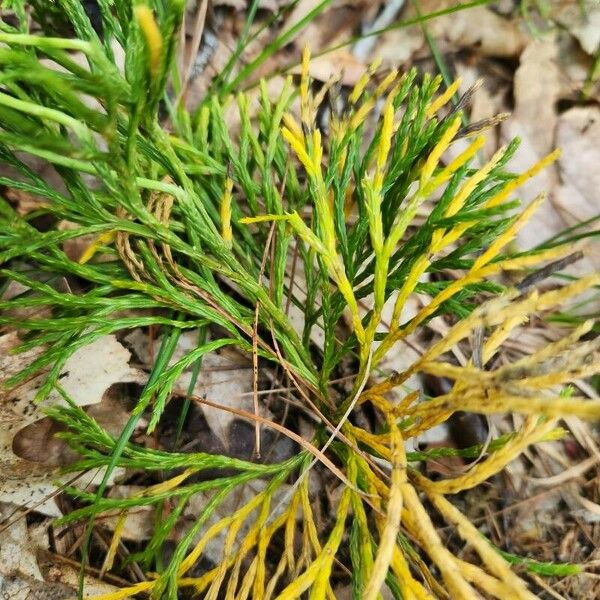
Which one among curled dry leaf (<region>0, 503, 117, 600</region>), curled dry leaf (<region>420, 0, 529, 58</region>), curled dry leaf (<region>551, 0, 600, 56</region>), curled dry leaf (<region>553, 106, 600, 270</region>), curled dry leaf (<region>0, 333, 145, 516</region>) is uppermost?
curled dry leaf (<region>551, 0, 600, 56</region>)

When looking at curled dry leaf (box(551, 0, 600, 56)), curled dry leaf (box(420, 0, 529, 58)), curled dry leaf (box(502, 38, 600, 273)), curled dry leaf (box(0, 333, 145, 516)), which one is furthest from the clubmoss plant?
curled dry leaf (box(551, 0, 600, 56))

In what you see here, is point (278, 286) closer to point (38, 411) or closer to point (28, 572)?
point (38, 411)

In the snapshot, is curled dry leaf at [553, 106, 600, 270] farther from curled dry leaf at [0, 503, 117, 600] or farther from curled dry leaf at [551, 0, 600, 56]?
curled dry leaf at [0, 503, 117, 600]

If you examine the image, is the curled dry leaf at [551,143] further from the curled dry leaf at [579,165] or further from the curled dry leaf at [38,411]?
the curled dry leaf at [38,411]

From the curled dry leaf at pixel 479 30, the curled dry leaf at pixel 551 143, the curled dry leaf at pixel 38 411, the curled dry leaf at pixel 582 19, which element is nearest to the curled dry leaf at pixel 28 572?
the curled dry leaf at pixel 38 411

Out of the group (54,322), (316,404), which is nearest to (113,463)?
(54,322)

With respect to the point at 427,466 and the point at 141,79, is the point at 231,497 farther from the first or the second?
the point at 141,79

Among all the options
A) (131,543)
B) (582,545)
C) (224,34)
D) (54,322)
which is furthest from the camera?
(224,34)
